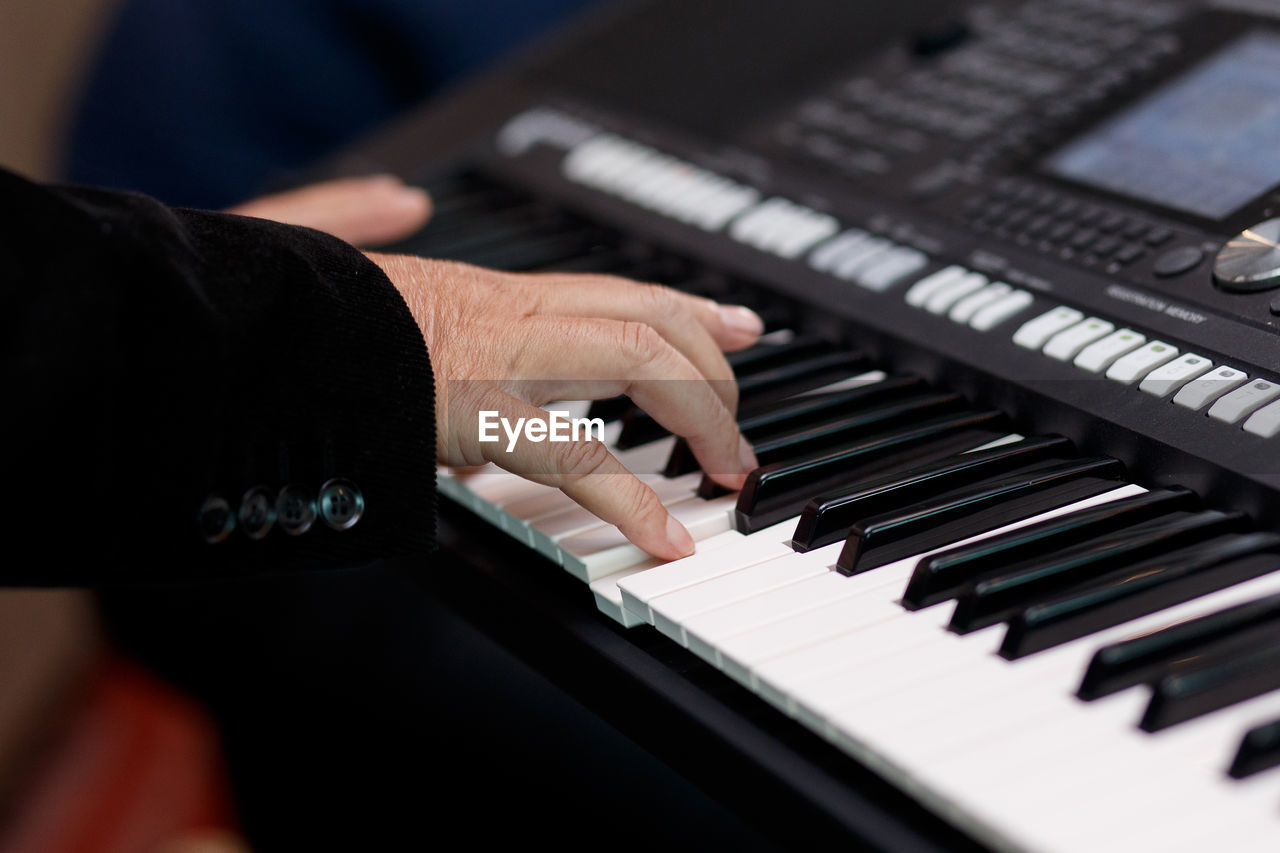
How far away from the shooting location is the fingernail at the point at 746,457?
830mm

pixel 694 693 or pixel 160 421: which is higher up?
pixel 160 421

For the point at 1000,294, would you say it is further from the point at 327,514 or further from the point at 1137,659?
the point at 327,514

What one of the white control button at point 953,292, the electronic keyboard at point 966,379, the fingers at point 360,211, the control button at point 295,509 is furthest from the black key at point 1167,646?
the fingers at point 360,211

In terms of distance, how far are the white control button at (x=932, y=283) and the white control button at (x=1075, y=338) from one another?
12 centimetres

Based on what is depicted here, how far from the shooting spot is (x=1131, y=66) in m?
1.08

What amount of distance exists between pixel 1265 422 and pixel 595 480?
15.8 inches

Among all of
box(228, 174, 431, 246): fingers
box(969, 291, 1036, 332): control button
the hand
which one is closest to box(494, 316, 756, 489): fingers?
the hand

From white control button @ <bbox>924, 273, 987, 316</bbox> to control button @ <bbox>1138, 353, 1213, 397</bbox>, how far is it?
6.9 inches

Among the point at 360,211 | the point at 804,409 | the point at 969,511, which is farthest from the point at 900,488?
the point at 360,211

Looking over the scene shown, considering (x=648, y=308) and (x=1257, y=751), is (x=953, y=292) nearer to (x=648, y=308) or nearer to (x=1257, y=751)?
(x=648, y=308)

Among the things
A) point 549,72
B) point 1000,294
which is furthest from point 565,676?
point 549,72

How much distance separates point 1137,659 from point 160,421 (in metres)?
0.54

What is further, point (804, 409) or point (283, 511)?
point (804, 409)

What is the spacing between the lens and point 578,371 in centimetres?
82
